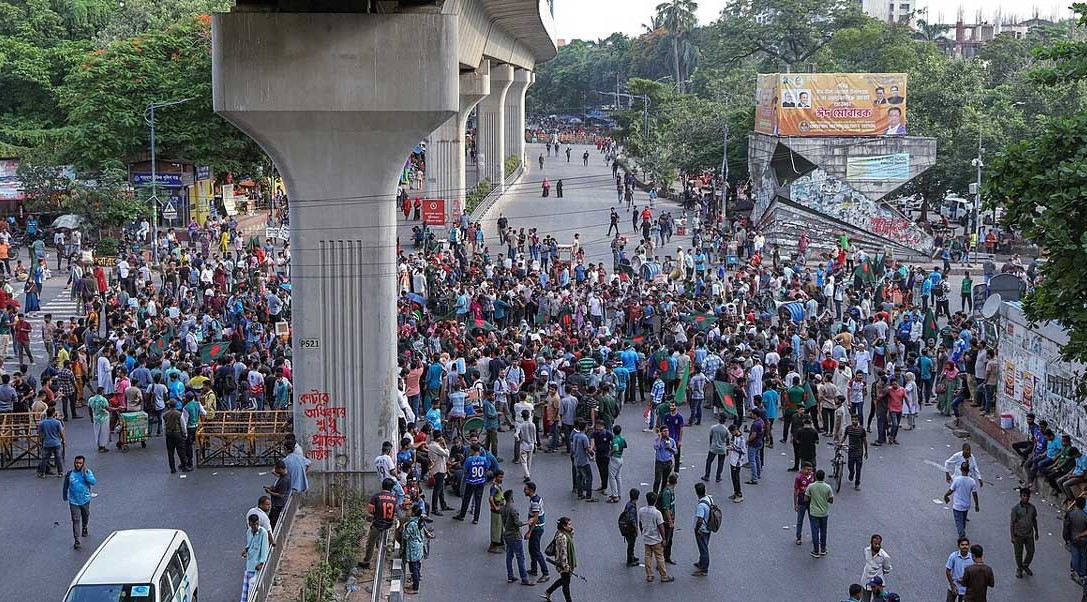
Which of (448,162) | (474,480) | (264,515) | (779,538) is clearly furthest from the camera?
(448,162)

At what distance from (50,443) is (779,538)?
430 inches

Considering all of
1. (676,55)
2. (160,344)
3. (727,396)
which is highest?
(676,55)

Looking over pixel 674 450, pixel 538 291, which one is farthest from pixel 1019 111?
pixel 674 450

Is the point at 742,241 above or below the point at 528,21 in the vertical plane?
below

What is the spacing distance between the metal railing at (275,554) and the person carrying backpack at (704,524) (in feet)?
16.3

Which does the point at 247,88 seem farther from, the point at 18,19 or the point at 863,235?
the point at 18,19

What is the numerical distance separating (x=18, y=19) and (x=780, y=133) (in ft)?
124

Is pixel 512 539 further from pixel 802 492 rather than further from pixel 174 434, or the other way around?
pixel 174 434

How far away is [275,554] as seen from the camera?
14195mm

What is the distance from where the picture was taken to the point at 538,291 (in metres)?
30.3

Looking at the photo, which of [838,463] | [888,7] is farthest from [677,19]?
[838,463]

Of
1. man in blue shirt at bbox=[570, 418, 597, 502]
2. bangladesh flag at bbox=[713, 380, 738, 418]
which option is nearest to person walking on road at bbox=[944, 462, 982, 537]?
man in blue shirt at bbox=[570, 418, 597, 502]

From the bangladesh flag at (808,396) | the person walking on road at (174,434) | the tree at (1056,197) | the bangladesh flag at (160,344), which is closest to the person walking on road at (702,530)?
the tree at (1056,197)

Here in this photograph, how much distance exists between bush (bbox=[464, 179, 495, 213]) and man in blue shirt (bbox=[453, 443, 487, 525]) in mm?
35628
